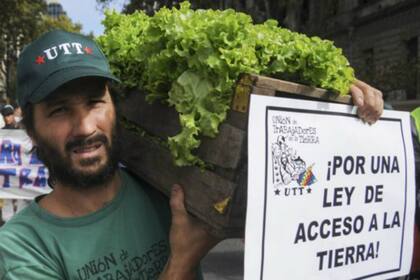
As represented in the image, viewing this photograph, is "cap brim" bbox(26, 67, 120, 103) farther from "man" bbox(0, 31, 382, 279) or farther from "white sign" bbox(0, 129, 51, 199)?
"white sign" bbox(0, 129, 51, 199)

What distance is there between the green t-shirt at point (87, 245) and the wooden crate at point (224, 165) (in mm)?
176

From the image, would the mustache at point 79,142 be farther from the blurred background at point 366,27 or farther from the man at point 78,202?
the blurred background at point 366,27

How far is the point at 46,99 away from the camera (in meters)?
1.89

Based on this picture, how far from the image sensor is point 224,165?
178 centimetres

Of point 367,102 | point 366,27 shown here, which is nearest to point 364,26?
point 366,27

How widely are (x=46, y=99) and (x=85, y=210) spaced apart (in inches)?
15.5

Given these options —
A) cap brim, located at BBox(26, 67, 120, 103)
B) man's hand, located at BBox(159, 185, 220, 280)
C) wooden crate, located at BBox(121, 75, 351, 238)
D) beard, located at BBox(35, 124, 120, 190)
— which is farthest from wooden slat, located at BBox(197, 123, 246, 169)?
cap brim, located at BBox(26, 67, 120, 103)

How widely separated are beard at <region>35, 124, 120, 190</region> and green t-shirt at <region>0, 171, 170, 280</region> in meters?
0.11

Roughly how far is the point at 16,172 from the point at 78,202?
7.43 meters

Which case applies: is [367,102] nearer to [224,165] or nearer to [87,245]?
[224,165]

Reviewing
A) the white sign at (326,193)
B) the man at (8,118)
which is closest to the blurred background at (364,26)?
the man at (8,118)

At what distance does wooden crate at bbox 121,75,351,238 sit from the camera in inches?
69.2

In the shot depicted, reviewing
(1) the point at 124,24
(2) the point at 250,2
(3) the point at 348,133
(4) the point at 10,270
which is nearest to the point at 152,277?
(4) the point at 10,270

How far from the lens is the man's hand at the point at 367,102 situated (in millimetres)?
2082
